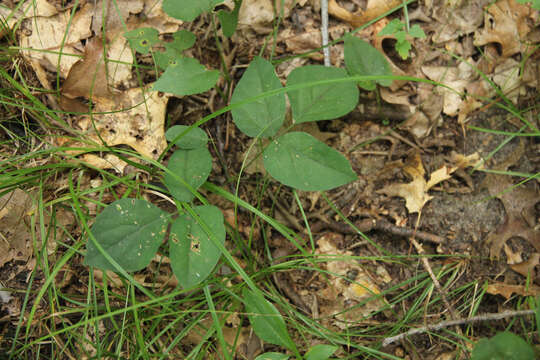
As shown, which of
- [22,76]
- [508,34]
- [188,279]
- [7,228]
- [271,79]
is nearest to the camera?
[188,279]

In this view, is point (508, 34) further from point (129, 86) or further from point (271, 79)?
point (129, 86)

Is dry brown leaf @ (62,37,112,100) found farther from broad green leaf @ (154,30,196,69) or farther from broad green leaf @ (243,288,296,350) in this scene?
broad green leaf @ (243,288,296,350)

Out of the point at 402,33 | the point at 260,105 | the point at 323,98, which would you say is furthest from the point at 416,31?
the point at 260,105

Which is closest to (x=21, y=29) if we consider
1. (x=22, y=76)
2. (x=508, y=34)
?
(x=22, y=76)

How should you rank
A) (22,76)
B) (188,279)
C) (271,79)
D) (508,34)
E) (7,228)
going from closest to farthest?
(188,279) → (271,79) → (7,228) → (22,76) → (508,34)

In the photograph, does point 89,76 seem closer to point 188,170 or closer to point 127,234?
point 188,170

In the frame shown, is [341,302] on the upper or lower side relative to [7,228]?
lower

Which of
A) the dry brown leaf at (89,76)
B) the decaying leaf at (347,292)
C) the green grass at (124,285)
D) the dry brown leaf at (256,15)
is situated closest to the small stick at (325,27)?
the dry brown leaf at (256,15)
